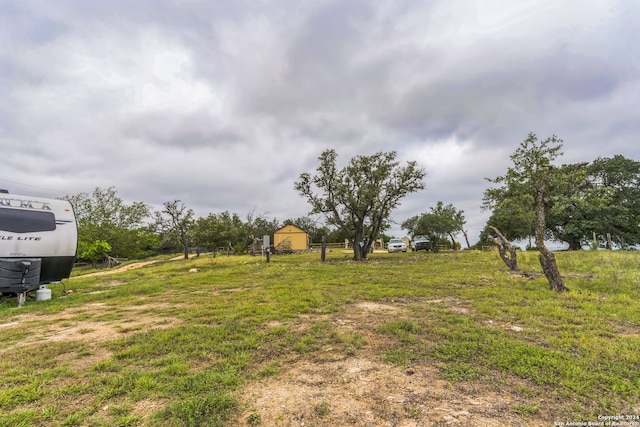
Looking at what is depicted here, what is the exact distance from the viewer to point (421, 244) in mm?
29625

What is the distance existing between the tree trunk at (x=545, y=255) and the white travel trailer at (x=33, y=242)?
13.8 m

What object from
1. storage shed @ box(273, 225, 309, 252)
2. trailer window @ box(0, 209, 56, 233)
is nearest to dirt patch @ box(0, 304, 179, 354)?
trailer window @ box(0, 209, 56, 233)

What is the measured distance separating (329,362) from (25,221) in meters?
9.80

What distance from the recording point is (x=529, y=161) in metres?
9.66

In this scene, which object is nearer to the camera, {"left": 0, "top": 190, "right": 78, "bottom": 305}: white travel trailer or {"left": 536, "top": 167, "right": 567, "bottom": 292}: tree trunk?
{"left": 536, "top": 167, "right": 567, "bottom": 292}: tree trunk

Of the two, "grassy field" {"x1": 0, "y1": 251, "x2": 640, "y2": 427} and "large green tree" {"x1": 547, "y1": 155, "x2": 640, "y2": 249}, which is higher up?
"large green tree" {"x1": 547, "y1": 155, "x2": 640, "y2": 249}

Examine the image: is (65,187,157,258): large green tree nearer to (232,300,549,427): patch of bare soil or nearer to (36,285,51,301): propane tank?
(36,285,51,301): propane tank

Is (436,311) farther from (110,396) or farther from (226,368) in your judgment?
(110,396)

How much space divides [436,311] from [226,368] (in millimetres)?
3978

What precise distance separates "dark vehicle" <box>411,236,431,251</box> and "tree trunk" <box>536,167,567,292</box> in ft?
72.5

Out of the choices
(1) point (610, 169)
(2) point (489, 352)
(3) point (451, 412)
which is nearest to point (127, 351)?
(3) point (451, 412)

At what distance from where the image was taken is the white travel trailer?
24.1 feet

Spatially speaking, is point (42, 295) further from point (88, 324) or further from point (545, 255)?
point (545, 255)

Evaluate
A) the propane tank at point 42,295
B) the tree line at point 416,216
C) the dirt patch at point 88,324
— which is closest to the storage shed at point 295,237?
the tree line at point 416,216
